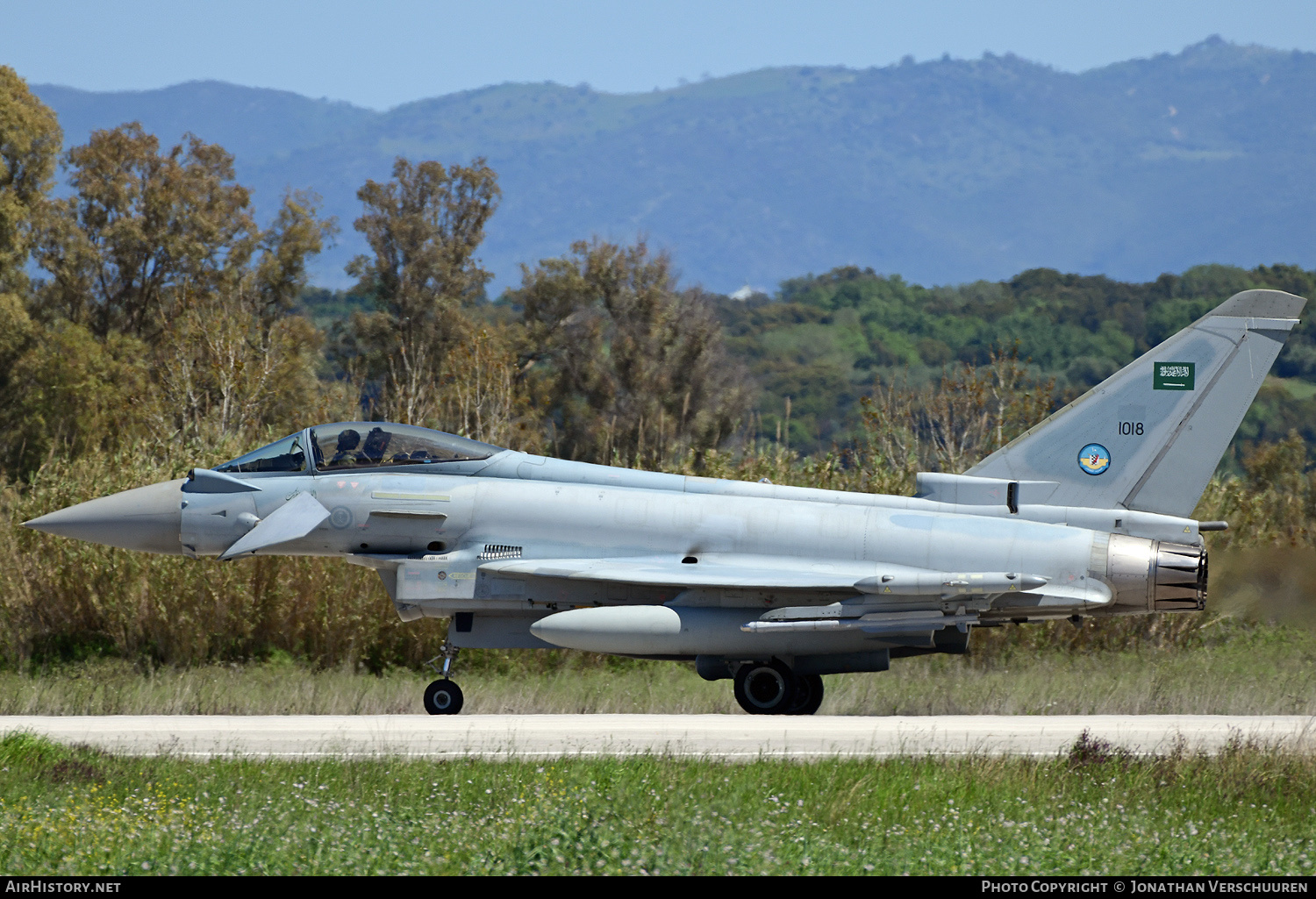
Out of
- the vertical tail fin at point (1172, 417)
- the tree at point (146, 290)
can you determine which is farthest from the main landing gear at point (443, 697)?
the tree at point (146, 290)

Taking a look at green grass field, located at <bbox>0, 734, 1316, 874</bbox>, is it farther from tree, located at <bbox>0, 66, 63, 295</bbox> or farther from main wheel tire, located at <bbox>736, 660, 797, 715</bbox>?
tree, located at <bbox>0, 66, 63, 295</bbox>

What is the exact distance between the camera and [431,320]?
47625 mm

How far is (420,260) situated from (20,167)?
517 inches

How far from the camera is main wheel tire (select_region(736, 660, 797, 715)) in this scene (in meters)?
12.9

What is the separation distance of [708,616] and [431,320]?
36593mm

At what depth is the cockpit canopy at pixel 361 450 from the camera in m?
13.3

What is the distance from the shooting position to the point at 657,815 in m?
7.93

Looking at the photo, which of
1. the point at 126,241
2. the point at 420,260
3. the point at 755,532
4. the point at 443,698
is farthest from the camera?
the point at 420,260

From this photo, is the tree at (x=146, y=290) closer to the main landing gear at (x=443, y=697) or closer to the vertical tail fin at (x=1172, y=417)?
the main landing gear at (x=443, y=697)

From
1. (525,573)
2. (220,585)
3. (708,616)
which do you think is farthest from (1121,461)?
(220,585)

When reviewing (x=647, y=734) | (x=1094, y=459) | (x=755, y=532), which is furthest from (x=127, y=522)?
(x=1094, y=459)

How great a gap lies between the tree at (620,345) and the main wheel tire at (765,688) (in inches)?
1233

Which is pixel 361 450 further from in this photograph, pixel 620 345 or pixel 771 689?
pixel 620 345

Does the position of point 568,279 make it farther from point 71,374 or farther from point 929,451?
point 929,451
